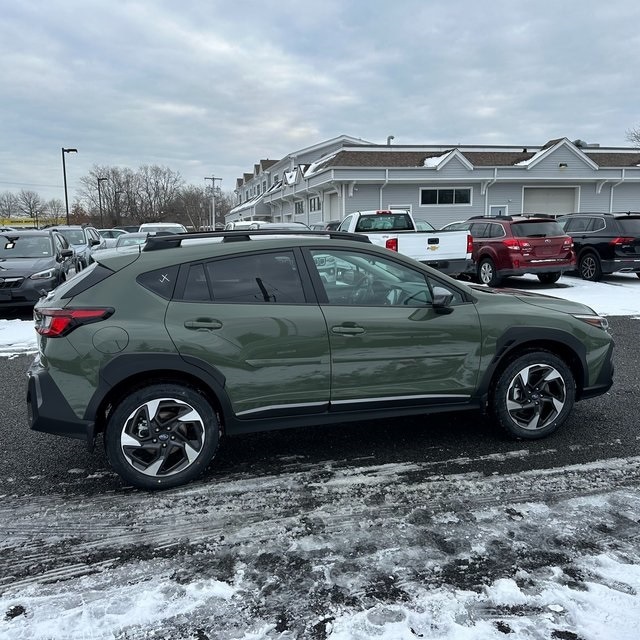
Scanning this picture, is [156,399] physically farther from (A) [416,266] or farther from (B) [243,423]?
(A) [416,266]

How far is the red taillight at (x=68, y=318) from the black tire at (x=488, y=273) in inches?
446

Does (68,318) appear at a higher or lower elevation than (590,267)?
higher

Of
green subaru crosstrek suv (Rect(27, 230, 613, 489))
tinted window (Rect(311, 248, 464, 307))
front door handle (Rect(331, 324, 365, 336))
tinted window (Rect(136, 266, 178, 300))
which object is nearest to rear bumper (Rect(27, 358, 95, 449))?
green subaru crosstrek suv (Rect(27, 230, 613, 489))

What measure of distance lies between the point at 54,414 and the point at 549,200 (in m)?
31.7

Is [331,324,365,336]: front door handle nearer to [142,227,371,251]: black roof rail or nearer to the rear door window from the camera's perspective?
the rear door window

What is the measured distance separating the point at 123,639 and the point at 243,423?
1.50 meters

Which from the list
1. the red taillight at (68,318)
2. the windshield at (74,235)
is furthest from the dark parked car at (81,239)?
the red taillight at (68,318)

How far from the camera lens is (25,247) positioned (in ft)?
36.7

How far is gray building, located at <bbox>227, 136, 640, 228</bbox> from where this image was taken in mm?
27744

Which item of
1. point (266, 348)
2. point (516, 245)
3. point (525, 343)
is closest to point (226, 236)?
point (266, 348)

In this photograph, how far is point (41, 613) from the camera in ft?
7.81

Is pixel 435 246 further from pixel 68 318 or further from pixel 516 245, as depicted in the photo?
pixel 68 318

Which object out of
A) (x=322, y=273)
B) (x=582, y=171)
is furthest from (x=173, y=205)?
(x=322, y=273)

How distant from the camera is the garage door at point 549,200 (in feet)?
98.6
